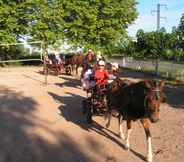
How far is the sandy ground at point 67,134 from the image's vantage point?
1056 cm

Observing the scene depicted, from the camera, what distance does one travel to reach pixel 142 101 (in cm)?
995

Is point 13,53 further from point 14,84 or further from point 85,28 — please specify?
point 14,84

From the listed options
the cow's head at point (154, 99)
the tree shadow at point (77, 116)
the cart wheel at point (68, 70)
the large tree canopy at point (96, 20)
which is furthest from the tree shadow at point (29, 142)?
the large tree canopy at point (96, 20)

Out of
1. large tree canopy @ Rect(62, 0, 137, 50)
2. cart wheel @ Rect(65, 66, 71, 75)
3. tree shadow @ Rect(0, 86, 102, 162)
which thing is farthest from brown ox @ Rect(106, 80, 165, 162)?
large tree canopy @ Rect(62, 0, 137, 50)

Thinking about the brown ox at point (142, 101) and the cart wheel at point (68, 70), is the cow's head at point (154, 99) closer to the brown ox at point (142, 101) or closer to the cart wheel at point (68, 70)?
the brown ox at point (142, 101)

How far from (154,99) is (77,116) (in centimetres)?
602

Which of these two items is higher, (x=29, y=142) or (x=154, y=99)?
(x=154, y=99)

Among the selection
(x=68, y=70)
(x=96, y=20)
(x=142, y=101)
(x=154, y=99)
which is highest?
(x=96, y=20)

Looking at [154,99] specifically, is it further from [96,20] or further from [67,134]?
[96,20]

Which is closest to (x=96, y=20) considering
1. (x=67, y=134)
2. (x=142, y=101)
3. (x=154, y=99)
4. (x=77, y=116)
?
(x=77, y=116)

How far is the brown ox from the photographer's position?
30.6 ft

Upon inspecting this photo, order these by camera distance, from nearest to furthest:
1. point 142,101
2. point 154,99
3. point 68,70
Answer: point 154,99
point 142,101
point 68,70

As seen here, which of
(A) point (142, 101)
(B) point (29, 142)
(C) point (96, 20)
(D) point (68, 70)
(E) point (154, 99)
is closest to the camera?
(E) point (154, 99)

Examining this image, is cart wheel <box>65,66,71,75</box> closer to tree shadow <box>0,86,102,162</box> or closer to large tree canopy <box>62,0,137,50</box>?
large tree canopy <box>62,0,137,50</box>
